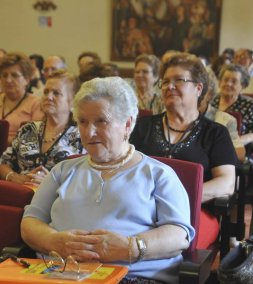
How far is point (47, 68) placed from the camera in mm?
6566

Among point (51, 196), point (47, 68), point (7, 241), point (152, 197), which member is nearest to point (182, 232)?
point (152, 197)

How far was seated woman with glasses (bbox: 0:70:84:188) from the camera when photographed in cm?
303

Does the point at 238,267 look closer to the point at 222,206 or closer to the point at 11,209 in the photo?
the point at 222,206

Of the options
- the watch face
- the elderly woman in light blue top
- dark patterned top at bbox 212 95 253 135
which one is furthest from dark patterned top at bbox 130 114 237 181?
dark patterned top at bbox 212 95 253 135

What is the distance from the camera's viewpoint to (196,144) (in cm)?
281

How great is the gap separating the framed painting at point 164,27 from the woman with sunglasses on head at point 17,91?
5.33 m

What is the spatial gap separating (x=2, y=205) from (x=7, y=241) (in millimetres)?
145

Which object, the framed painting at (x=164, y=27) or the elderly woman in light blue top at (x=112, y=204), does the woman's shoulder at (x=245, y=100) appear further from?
the framed painting at (x=164, y=27)

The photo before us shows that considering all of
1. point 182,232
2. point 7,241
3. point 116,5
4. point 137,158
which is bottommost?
point 7,241

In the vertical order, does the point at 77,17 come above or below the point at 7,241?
above

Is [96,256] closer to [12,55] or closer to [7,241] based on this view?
[7,241]

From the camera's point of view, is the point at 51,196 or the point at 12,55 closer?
the point at 51,196

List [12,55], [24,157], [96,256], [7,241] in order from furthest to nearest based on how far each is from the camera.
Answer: [12,55], [24,157], [7,241], [96,256]

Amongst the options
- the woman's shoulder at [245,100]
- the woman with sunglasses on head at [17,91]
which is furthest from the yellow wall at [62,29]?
the woman with sunglasses on head at [17,91]
